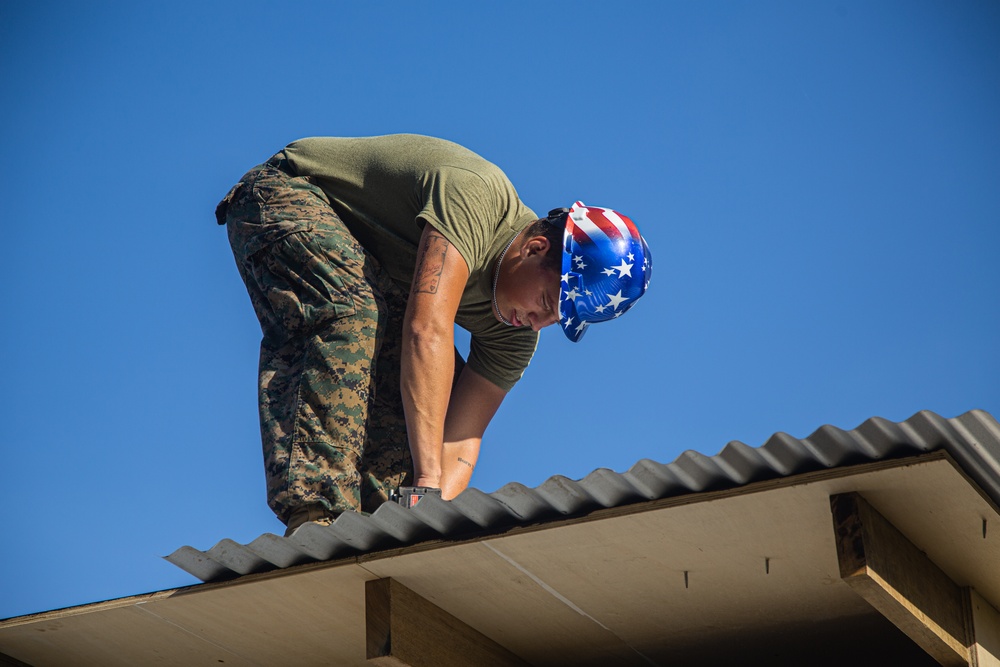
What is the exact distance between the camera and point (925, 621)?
2.84 m

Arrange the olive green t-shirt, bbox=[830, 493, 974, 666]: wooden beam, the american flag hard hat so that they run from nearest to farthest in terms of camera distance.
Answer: bbox=[830, 493, 974, 666]: wooden beam, the olive green t-shirt, the american flag hard hat

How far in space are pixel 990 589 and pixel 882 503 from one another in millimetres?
588

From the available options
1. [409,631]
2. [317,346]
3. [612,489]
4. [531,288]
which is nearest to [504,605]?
[409,631]

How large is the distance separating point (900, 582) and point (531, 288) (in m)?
1.69

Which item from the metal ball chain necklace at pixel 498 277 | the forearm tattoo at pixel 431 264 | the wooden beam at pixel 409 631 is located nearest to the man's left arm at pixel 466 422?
the metal ball chain necklace at pixel 498 277

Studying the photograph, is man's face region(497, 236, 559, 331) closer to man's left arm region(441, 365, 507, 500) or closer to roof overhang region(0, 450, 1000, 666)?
man's left arm region(441, 365, 507, 500)

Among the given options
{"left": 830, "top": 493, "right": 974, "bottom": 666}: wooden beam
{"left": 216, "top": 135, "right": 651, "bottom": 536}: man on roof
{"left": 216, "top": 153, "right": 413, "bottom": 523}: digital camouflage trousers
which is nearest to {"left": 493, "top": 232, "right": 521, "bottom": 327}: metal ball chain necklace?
{"left": 216, "top": 135, "right": 651, "bottom": 536}: man on roof

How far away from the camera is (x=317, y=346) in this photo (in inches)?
148

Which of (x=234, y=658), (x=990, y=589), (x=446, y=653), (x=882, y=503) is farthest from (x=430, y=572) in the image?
(x=990, y=589)

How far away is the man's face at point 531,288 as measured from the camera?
4031 millimetres

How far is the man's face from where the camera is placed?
403 cm

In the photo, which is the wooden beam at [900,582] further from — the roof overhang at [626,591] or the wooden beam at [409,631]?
the wooden beam at [409,631]

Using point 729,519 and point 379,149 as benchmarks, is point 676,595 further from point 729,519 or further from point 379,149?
point 379,149

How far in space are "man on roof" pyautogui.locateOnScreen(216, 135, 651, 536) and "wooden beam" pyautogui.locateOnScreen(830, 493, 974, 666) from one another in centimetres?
130
